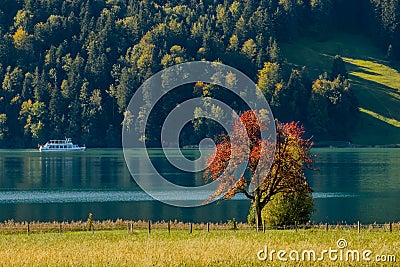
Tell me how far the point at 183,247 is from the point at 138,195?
7385 cm

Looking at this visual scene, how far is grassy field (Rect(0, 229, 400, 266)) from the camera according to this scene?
153ft

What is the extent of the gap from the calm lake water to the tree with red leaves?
964 inches

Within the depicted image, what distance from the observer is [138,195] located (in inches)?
4948

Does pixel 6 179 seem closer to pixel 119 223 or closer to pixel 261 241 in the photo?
pixel 119 223

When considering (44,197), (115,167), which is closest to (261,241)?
(44,197)

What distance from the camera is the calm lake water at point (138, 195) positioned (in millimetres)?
101938

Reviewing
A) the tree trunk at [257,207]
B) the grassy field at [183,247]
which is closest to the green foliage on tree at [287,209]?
the tree trunk at [257,207]

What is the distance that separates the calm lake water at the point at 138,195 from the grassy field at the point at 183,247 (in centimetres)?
3667

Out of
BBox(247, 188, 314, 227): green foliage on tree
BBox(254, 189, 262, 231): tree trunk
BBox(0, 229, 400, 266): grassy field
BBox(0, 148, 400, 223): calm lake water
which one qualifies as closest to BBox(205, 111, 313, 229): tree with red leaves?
BBox(254, 189, 262, 231): tree trunk

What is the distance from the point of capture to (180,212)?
10669 centimetres

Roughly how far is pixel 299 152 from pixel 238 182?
6811 millimetres

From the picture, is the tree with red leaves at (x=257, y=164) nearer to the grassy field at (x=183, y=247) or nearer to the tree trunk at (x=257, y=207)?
the tree trunk at (x=257, y=207)

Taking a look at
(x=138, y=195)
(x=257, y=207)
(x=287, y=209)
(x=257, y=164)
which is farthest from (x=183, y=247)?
(x=138, y=195)

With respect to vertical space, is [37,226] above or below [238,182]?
below
